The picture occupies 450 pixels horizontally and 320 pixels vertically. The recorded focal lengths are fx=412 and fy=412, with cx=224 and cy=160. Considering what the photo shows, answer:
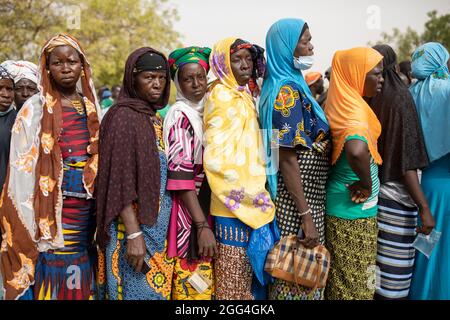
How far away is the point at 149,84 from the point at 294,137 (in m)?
0.97

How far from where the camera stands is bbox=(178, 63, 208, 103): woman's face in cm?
272

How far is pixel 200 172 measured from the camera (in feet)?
9.11

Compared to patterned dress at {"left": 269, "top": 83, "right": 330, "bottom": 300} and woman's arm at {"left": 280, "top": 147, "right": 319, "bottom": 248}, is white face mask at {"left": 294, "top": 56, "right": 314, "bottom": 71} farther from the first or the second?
woman's arm at {"left": 280, "top": 147, "right": 319, "bottom": 248}

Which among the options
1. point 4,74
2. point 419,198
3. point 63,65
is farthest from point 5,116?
point 419,198

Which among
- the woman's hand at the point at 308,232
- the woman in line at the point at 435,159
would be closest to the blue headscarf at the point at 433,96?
the woman in line at the point at 435,159

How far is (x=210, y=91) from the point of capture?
108 inches

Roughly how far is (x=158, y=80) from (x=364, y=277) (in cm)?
191

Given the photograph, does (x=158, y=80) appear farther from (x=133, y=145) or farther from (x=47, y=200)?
(x=47, y=200)

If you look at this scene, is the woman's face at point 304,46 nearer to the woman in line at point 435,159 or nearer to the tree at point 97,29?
the woman in line at point 435,159

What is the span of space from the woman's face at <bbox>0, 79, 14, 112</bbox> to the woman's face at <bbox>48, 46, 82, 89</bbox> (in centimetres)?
79

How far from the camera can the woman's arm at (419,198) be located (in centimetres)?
298

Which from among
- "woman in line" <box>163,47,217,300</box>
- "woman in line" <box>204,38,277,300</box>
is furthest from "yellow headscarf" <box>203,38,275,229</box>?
"woman in line" <box>163,47,217,300</box>

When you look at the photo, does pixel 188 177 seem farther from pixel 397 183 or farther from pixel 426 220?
pixel 426 220
